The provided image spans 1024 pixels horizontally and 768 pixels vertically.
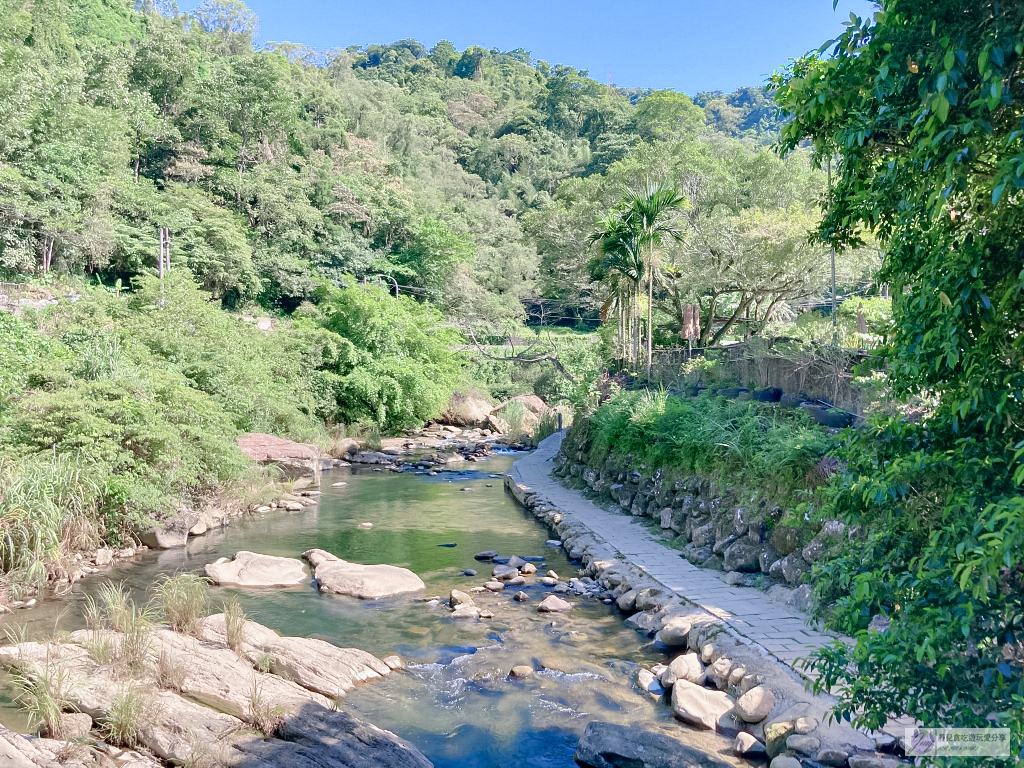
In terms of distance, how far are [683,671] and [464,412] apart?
957 inches

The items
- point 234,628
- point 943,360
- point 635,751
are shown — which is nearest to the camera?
point 943,360

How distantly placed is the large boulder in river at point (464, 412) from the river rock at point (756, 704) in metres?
24.6

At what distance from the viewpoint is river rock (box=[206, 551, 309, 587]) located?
36.2ft

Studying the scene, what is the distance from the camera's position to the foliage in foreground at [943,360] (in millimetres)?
2787

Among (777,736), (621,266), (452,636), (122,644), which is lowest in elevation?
(452,636)

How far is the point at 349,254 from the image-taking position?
131ft

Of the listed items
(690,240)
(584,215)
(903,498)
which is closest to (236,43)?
(584,215)

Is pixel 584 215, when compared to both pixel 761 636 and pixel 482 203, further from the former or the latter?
pixel 482 203

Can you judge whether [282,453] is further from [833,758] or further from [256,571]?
[833,758]

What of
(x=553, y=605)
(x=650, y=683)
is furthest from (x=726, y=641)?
(x=553, y=605)

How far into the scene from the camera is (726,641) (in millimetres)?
7777

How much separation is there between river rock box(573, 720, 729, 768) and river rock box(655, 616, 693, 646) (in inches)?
86.1

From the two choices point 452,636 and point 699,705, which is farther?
point 452,636

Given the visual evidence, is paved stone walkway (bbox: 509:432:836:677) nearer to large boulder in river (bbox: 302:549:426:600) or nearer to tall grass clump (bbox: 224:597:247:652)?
large boulder in river (bbox: 302:549:426:600)
